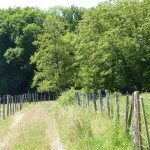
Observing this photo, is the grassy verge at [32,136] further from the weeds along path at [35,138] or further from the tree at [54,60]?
the tree at [54,60]

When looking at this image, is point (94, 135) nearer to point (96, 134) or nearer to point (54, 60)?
point (96, 134)

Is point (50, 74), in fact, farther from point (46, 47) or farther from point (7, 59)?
point (7, 59)

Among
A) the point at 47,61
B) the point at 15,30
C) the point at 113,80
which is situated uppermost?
the point at 15,30

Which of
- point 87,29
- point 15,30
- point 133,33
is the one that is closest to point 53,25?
point 87,29

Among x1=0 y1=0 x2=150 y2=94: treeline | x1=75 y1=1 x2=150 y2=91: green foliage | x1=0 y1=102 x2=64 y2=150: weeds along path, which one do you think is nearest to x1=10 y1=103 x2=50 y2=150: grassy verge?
x1=0 y1=102 x2=64 y2=150: weeds along path

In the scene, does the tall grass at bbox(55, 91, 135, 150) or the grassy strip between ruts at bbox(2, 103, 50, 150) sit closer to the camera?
the tall grass at bbox(55, 91, 135, 150)

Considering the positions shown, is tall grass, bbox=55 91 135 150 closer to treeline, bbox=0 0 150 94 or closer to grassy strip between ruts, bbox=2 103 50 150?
grassy strip between ruts, bbox=2 103 50 150

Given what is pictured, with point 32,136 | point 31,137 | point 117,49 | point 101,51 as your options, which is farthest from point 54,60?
point 31,137

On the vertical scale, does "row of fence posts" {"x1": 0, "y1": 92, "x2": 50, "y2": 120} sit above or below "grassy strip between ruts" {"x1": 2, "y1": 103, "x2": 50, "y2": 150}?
above

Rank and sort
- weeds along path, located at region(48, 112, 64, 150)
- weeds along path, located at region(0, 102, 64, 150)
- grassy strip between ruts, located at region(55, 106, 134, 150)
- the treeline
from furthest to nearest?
the treeline
weeds along path, located at region(0, 102, 64, 150)
weeds along path, located at region(48, 112, 64, 150)
grassy strip between ruts, located at region(55, 106, 134, 150)

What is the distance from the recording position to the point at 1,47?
7931 centimetres

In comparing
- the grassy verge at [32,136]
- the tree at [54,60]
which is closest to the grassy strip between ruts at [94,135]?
the grassy verge at [32,136]

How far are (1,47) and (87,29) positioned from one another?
29.6 metres

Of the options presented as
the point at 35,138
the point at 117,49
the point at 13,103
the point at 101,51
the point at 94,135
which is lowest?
the point at 35,138
